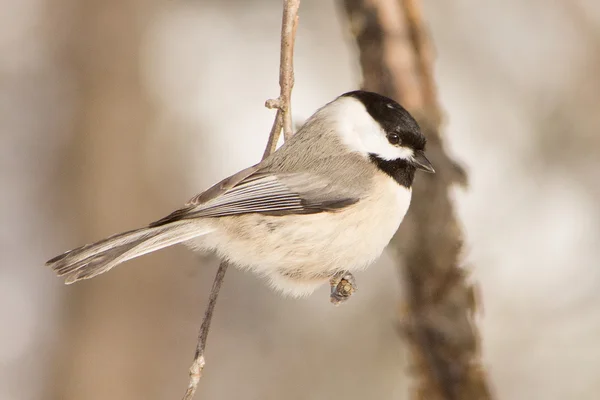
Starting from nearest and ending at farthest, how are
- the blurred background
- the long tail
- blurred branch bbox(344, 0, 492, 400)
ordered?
the long tail → blurred branch bbox(344, 0, 492, 400) → the blurred background

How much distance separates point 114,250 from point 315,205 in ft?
2.30

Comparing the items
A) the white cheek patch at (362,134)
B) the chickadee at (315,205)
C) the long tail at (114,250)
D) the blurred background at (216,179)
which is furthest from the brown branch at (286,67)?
the blurred background at (216,179)

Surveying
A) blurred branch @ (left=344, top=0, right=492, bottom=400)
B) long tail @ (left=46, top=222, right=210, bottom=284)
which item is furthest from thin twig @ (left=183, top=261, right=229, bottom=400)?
blurred branch @ (left=344, top=0, right=492, bottom=400)

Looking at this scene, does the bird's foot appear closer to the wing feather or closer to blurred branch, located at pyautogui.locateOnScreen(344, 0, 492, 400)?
the wing feather

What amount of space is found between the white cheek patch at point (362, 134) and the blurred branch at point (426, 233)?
0.67m

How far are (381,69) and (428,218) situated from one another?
29.5 inches

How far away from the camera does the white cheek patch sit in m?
2.42

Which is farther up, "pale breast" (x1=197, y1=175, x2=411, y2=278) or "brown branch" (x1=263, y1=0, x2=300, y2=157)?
"brown branch" (x1=263, y1=0, x2=300, y2=157)

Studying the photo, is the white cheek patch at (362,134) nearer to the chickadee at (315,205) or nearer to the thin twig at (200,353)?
the chickadee at (315,205)

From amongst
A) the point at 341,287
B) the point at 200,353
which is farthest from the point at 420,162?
the point at 200,353

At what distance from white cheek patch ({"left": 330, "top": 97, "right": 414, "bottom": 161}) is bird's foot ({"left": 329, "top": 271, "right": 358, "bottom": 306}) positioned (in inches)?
17.9

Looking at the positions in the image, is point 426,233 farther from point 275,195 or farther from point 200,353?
point 200,353

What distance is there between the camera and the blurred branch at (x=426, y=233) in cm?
291

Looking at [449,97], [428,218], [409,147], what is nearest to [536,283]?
[449,97]
